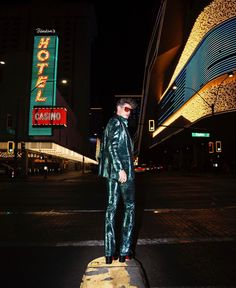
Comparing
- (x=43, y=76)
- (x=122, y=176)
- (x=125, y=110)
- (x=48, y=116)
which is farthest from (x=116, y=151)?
(x=43, y=76)

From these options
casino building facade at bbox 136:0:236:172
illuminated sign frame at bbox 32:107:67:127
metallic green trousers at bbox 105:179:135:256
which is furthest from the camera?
casino building facade at bbox 136:0:236:172

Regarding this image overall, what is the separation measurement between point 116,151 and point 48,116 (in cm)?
3875

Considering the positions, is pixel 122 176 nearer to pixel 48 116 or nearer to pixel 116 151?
pixel 116 151

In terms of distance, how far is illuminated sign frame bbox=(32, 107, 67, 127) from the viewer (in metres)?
41.2

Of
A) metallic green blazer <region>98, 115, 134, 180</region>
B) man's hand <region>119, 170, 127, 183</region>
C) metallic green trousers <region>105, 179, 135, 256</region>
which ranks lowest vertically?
metallic green trousers <region>105, 179, 135, 256</region>

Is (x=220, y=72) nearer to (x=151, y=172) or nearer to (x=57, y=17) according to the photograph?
(x=151, y=172)

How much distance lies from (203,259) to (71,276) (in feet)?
5.81

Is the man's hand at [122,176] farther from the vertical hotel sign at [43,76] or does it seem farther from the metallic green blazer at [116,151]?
the vertical hotel sign at [43,76]

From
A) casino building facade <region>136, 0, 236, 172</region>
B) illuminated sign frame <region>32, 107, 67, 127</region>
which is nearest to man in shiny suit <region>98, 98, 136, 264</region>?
casino building facade <region>136, 0, 236, 172</region>

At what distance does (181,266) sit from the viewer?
416 centimetres

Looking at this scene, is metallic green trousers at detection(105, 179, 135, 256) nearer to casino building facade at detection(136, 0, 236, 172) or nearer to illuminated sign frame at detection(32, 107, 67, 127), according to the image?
casino building facade at detection(136, 0, 236, 172)

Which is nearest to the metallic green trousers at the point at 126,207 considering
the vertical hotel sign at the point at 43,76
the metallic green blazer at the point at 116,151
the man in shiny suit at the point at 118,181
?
the man in shiny suit at the point at 118,181

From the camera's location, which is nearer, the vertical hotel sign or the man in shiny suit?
the man in shiny suit

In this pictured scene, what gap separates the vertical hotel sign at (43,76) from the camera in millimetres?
42656
